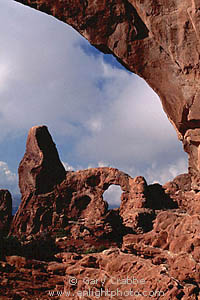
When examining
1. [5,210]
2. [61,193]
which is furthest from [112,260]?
[5,210]

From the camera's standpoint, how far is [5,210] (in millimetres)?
28250

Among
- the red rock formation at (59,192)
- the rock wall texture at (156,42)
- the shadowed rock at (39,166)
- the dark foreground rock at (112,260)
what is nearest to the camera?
the dark foreground rock at (112,260)

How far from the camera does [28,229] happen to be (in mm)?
25984

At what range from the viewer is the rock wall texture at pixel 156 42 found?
22.1 feet

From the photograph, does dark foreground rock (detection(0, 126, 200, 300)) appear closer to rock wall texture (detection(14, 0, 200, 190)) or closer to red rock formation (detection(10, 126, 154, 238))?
red rock formation (detection(10, 126, 154, 238))

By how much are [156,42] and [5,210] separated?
2570cm

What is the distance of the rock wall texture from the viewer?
673 cm

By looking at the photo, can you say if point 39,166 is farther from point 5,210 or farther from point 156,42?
point 156,42

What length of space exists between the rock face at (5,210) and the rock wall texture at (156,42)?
78.3ft

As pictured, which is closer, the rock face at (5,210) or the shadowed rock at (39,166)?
the rock face at (5,210)

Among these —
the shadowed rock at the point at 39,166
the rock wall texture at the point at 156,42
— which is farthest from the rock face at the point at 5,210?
the rock wall texture at the point at 156,42

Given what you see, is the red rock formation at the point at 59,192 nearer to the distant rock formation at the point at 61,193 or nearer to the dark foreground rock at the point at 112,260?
the distant rock formation at the point at 61,193

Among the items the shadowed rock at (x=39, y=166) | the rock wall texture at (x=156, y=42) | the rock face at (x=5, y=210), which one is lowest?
the rock face at (x=5, y=210)

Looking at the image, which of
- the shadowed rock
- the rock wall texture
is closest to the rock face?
the shadowed rock
